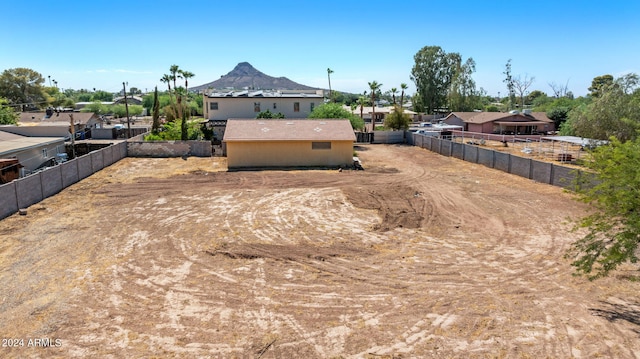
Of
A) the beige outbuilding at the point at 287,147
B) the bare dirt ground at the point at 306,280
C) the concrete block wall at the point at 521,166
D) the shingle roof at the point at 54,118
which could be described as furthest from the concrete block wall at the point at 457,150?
the shingle roof at the point at 54,118

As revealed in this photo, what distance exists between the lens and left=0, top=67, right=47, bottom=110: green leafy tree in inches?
3501

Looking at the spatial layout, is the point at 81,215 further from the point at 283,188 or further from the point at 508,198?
the point at 508,198

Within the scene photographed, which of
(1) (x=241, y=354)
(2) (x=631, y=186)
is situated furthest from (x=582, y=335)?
(1) (x=241, y=354)

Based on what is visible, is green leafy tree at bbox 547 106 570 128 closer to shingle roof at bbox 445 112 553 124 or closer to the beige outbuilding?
shingle roof at bbox 445 112 553 124

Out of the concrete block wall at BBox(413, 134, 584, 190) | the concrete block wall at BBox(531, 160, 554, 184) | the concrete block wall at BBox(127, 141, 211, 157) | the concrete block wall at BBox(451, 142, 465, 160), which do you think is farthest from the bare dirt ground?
the concrete block wall at BBox(127, 141, 211, 157)

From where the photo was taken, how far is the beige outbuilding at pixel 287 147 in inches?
1305

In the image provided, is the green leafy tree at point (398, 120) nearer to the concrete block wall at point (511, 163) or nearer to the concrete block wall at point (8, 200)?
the concrete block wall at point (511, 163)

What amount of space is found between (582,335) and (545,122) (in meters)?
56.8

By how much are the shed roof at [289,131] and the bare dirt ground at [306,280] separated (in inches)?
413

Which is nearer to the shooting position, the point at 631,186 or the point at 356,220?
the point at 631,186

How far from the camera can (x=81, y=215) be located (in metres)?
19.7

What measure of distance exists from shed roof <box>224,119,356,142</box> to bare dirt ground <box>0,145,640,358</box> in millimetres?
10496

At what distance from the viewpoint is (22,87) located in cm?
9131

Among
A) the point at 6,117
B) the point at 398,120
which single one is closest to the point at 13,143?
the point at 6,117
